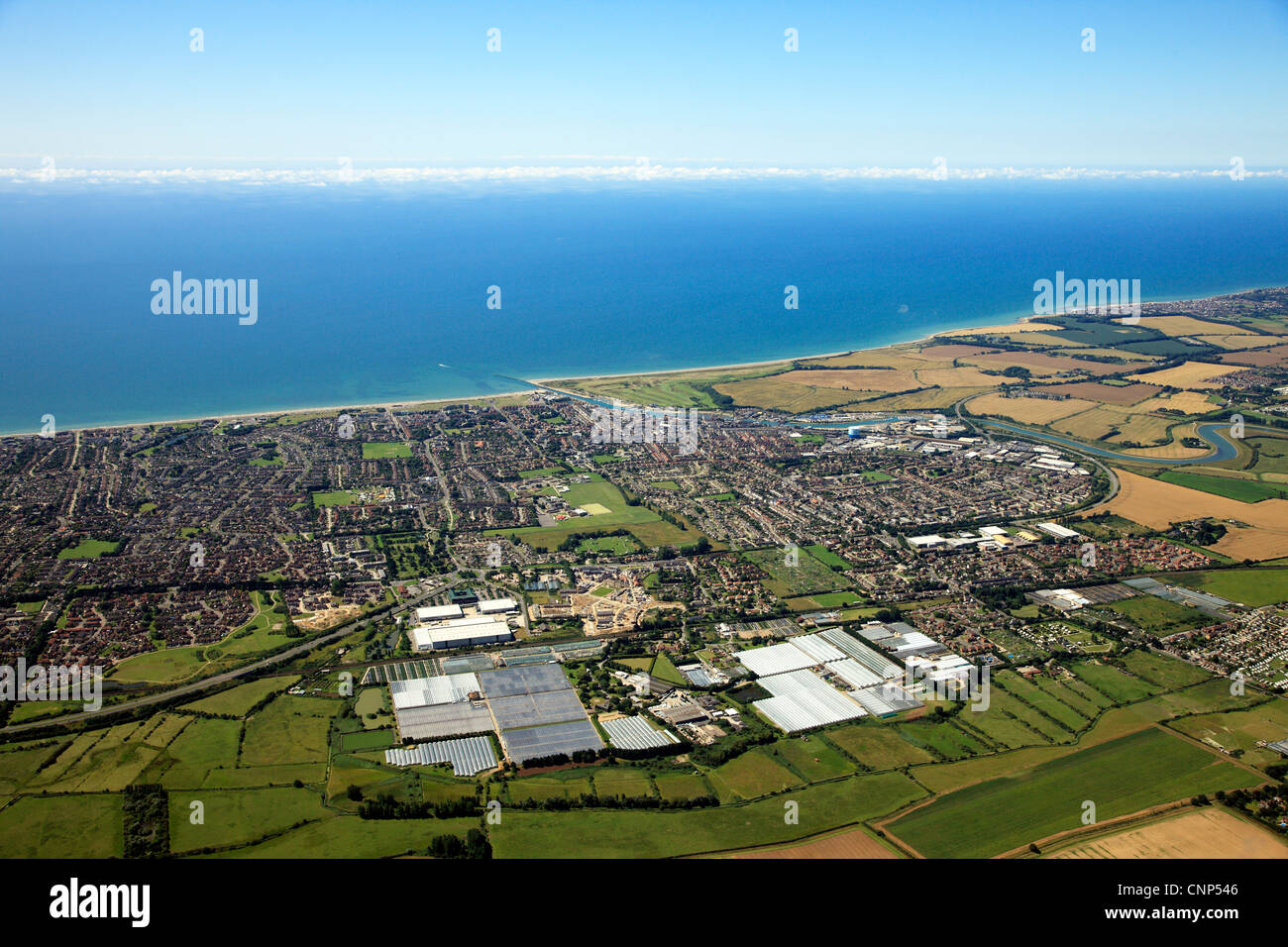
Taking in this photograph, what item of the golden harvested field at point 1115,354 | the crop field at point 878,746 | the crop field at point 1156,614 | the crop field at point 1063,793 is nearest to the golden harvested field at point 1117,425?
the golden harvested field at point 1115,354

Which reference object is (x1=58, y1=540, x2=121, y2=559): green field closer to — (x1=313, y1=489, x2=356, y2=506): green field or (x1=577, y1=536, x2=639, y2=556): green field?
(x1=313, y1=489, x2=356, y2=506): green field

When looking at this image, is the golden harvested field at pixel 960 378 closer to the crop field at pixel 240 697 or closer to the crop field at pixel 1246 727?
the crop field at pixel 1246 727

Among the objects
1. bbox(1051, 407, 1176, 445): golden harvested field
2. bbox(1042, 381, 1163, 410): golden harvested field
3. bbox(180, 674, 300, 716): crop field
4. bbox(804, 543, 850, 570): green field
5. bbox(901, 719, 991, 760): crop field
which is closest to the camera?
bbox(901, 719, 991, 760): crop field

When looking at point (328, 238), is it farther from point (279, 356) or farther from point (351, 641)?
point (351, 641)

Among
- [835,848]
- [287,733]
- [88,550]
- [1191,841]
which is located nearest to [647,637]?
[835,848]

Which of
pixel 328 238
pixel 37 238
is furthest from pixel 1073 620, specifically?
pixel 37 238

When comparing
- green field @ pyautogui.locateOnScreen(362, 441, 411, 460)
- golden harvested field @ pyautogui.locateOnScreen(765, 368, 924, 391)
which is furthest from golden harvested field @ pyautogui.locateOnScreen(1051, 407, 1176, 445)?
green field @ pyautogui.locateOnScreen(362, 441, 411, 460)
